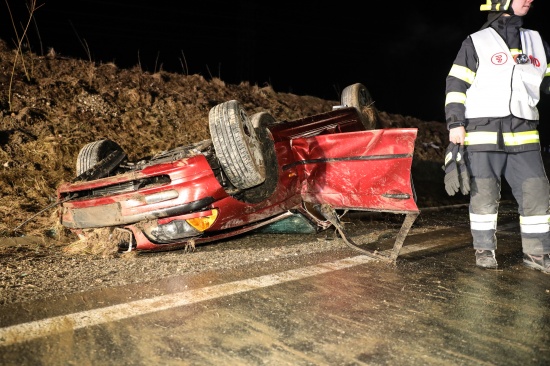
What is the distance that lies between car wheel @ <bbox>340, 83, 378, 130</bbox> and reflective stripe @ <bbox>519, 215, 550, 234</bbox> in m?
Answer: 2.28

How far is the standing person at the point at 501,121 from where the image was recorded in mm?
3330

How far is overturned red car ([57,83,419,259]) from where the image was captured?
11.4 ft

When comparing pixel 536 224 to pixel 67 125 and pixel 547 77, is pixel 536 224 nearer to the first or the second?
pixel 547 77

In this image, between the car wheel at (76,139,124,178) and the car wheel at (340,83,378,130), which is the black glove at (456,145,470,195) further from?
the car wheel at (76,139,124,178)

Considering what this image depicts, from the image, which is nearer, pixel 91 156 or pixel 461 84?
pixel 461 84

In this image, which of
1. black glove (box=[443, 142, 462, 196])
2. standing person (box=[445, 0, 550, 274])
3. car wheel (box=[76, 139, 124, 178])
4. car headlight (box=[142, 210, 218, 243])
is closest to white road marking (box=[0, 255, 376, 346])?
car headlight (box=[142, 210, 218, 243])

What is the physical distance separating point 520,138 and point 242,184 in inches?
84.0

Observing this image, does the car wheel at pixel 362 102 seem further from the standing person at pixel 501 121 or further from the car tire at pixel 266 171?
the standing person at pixel 501 121

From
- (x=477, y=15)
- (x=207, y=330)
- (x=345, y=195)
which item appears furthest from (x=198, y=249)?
(x=477, y=15)

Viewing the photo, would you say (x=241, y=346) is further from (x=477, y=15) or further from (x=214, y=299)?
(x=477, y=15)

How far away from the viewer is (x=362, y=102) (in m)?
5.64

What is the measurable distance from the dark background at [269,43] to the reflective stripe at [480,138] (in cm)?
589

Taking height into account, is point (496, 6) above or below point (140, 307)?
above

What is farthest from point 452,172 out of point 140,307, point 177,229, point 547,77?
point 140,307
